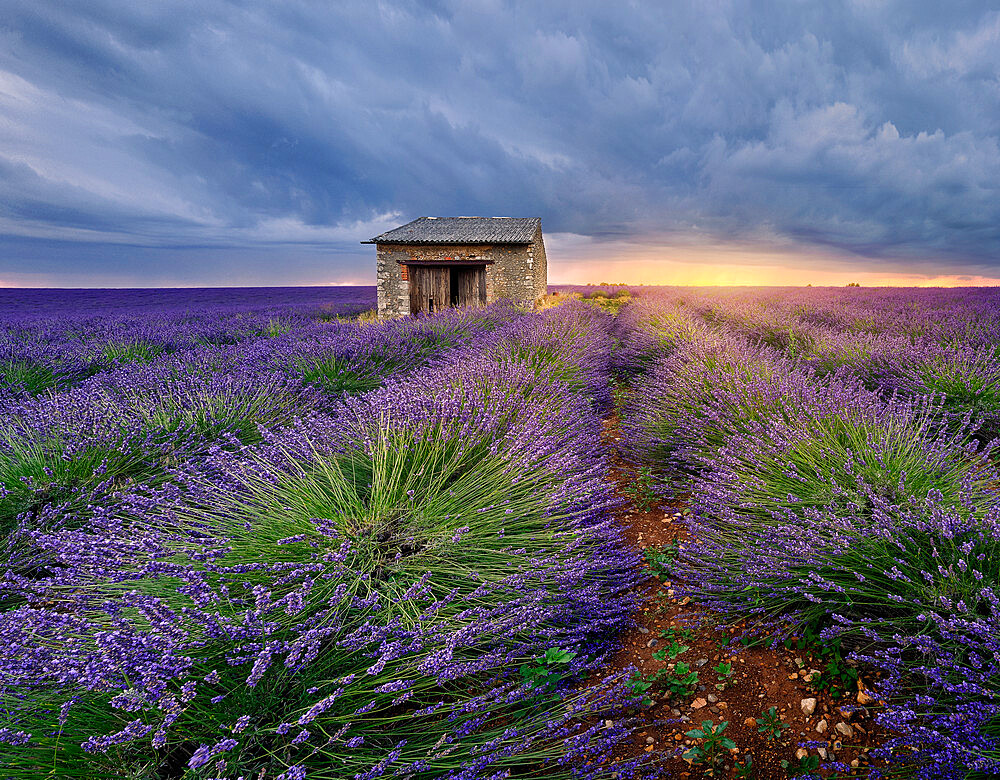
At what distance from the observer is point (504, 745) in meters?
1.19

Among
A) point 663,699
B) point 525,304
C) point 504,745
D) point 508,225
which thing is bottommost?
point 663,699

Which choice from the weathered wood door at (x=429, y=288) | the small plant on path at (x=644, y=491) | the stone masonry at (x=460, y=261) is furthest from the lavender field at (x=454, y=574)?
the weathered wood door at (x=429, y=288)

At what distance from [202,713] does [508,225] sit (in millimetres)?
14651

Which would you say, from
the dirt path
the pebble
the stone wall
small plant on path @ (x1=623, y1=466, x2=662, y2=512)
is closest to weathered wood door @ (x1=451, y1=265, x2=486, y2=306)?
the stone wall

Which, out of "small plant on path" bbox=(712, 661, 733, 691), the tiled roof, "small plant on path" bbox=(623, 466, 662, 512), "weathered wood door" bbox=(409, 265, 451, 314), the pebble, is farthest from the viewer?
"weathered wood door" bbox=(409, 265, 451, 314)

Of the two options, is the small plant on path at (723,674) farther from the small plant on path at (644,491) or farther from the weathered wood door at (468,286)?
the weathered wood door at (468,286)

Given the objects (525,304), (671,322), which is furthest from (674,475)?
(525,304)

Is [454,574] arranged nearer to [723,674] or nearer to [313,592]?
[313,592]

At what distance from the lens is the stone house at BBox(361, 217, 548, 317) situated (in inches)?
489

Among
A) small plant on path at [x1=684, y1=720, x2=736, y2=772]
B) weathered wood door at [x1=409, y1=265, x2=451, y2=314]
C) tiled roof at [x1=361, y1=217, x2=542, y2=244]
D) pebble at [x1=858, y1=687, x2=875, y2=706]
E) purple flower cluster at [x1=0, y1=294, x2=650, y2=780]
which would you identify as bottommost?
small plant on path at [x1=684, y1=720, x2=736, y2=772]

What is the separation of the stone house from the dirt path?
36.0ft

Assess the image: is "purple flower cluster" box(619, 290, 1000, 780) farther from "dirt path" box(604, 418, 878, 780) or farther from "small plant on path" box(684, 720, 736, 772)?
"small plant on path" box(684, 720, 736, 772)

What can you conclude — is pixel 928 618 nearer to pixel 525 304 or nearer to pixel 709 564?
pixel 709 564

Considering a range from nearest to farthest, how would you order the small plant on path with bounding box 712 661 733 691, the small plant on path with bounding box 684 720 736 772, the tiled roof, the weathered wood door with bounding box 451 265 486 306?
the small plant on path with bounding box 684 720 736 772 < the small plant on path with bounding box 712 661 733 691 < the tiled roof < the weathered wood door with bounding box 451 265 486 306
